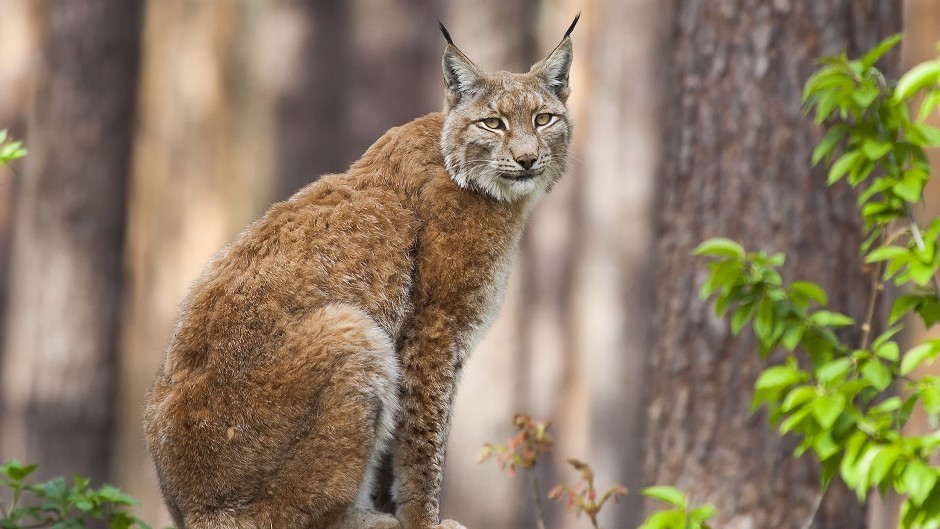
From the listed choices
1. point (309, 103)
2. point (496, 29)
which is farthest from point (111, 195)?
point (496, 29)

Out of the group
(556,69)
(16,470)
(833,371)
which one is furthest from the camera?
(556,69)

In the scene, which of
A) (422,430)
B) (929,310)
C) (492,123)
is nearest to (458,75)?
(492,123)

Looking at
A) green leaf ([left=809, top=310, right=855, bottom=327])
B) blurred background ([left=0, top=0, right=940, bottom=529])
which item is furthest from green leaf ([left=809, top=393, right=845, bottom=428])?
blurred background ([left=0, top=0, right=940, bottom=529])

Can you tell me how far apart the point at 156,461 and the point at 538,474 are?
5.69m

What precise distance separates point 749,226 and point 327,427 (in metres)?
→ 3.30

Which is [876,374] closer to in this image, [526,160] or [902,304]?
[902,304]

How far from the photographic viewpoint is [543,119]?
443 cm

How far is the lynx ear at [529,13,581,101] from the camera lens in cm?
448

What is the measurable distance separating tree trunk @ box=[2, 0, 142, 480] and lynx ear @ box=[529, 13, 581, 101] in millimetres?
6081

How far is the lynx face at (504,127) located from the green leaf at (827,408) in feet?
5.31

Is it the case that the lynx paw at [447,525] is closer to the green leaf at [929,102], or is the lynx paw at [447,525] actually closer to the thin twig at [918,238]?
the thin twig at [918,238]

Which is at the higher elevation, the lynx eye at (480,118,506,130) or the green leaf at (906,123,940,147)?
the lynx eye at (480,118,506,130)

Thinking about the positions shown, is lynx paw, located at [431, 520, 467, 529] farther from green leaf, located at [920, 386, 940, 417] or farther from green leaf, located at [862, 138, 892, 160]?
green leaf, located at [862, 138, 892, 160]

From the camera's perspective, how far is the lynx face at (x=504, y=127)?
4328mm
